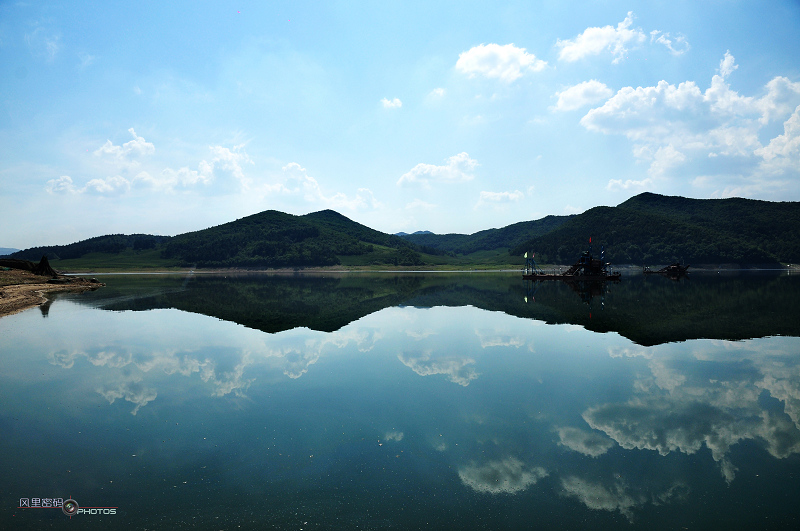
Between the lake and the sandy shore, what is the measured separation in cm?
2910

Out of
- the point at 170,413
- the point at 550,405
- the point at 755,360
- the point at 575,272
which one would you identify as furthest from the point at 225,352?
the point at 575,272

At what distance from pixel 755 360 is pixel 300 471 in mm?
24562

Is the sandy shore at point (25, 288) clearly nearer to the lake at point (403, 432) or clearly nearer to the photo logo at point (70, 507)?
the lake at point (403, 432)

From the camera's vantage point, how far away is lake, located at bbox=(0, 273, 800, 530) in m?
8.84

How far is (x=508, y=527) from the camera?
321 inches

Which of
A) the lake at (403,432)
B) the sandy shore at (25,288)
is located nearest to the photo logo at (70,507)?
the lake at (403,432)

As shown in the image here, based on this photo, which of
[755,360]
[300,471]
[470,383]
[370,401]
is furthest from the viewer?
[755,360]

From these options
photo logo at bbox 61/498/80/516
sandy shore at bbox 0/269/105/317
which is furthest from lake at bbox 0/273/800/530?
sandy shore at bbox 0/269/105/317

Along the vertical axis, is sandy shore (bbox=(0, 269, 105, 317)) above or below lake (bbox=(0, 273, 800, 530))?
above

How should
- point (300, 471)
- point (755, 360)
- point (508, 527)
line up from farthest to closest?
point (755, 360)
point (300, 471)
point (508, 527)

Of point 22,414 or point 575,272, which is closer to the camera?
point 22,414

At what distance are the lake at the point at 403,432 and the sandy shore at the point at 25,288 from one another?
29102 millimetres

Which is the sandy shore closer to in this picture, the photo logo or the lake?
the lake

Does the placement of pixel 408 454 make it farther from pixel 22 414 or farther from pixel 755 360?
pixel 755 360
